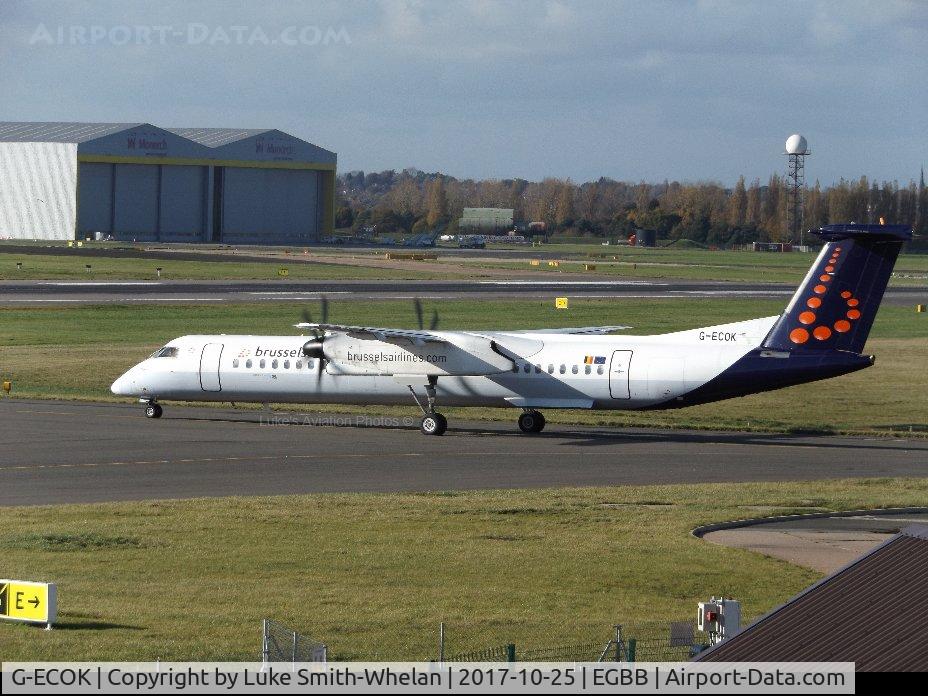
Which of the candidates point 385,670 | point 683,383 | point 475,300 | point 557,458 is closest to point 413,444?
point 557,458

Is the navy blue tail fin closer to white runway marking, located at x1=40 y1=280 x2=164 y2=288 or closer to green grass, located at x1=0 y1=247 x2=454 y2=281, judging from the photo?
white runway marking, located at x1=40 y1=280 x2=164 y2=288

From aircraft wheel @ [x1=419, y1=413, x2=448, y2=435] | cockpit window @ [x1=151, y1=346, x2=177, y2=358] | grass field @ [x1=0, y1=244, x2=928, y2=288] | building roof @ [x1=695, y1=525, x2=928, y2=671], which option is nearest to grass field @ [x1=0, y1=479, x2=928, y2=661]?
building roof @ [x1=695, y1=525, x2=928, y2=671]

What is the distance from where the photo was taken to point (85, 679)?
17828 millimetres

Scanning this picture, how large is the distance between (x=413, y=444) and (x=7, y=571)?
779 inches

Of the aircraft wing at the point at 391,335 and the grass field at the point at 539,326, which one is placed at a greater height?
the aircraft wing at the point at 391,335

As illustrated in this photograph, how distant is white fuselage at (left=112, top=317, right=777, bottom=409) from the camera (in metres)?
45.4

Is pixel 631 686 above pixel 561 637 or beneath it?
above

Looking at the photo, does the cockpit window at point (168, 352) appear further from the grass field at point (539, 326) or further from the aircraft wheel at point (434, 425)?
the aircraft wheel at point (434, 425)

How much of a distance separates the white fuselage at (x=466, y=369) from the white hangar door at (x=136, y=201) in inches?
5025

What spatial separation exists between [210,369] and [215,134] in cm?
14438

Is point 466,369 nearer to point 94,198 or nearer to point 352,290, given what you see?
point 352,290

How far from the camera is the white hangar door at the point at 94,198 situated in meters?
171

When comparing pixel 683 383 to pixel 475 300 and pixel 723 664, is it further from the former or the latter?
pixel 475 300

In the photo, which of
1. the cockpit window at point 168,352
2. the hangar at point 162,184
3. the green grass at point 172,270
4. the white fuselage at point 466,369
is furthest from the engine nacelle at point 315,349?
the hangar at point 162,184
